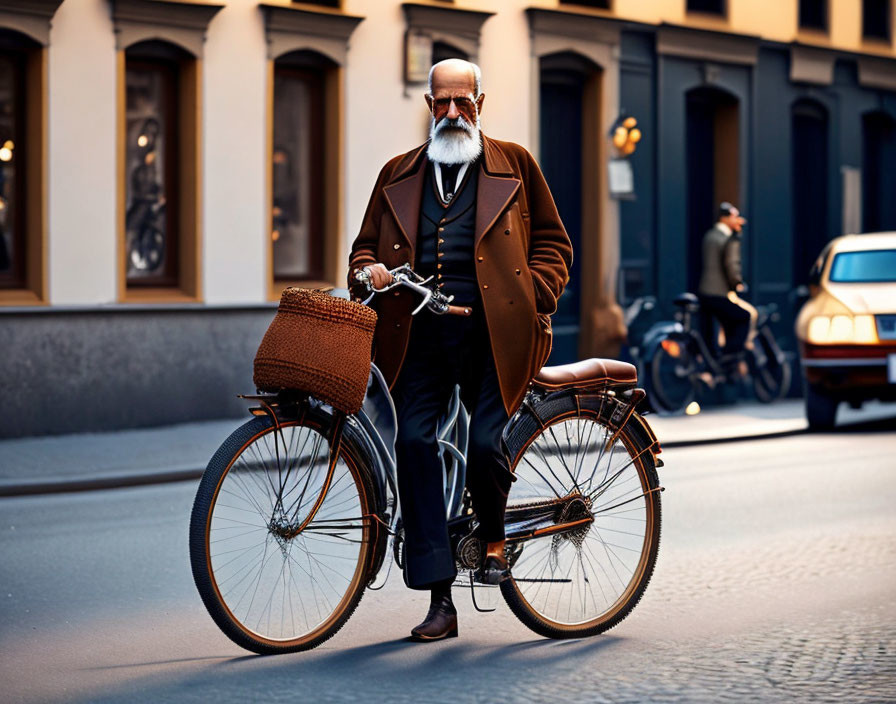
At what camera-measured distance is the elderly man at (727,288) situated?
1723cm

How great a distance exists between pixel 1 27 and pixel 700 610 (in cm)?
904

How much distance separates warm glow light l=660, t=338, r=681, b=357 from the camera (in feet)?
53.5

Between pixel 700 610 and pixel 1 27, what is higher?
pixel 1 27

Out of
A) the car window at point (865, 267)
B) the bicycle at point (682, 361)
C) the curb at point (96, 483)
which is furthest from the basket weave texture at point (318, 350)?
the bicycle at point (682, 361)

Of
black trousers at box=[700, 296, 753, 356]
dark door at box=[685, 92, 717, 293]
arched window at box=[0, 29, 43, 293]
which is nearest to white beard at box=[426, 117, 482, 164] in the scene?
arched window at box=[0, 29, 43, 293]

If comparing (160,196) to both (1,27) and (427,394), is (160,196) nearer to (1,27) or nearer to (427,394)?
A: (1,27)

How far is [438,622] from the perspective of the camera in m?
5.90

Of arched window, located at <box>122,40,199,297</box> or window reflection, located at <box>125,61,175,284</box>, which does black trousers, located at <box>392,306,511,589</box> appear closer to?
arched window, located at <box>122,40,199,297</box>

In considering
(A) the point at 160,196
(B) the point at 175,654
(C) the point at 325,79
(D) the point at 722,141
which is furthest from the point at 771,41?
(B) the point at 175,654

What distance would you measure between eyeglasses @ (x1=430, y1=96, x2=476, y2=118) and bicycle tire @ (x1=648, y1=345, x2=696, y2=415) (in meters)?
10.7

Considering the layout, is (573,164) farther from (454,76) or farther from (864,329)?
(454,76)

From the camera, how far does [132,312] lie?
47.3ft

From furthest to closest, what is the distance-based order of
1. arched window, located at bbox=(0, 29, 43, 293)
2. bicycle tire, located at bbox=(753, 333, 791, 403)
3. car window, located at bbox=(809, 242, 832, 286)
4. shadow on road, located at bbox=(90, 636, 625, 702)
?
bicycle tire, located at bbox=(753, 333, 791, 403)
car window, located at bbox=(809, 242, 832, 286)
arched window, located at bbox=(0, 29, 43, 293)
shadow on road, located at bbox=(90, 636, 625, 702)

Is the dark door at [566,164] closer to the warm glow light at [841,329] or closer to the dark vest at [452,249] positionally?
the warm glow light at [841,329]
